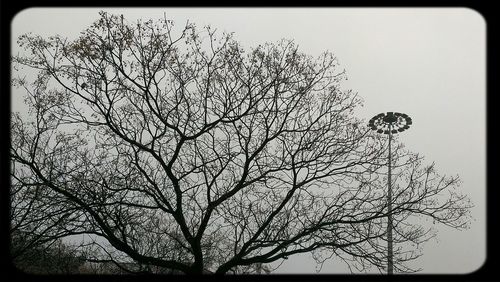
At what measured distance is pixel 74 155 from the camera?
6.96m

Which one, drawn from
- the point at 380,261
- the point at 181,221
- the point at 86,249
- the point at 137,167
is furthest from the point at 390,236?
the point at 86,249

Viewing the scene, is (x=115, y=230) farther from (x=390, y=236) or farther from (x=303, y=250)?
(x=390, y=236)

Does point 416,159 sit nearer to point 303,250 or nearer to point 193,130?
point 303,250

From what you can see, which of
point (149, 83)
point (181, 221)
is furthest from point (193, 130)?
point (181, 221)

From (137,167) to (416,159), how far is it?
4892 millimetres

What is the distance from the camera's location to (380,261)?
693 centimetres

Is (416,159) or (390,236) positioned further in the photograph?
(416,159)
